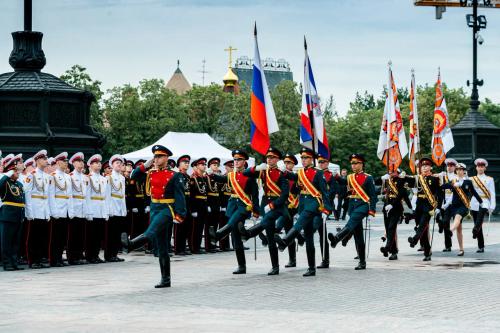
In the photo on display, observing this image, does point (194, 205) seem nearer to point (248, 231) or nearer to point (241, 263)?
point (241, 263)

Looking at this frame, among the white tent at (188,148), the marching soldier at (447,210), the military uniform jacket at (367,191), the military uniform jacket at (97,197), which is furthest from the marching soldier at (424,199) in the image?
the white tent at (188,148)

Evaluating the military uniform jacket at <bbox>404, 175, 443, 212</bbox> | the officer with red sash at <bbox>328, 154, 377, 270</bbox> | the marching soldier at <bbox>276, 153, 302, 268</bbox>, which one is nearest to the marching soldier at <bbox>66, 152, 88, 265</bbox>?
the marching soldier at <bbox>276, 153, 302, 268</bbox>

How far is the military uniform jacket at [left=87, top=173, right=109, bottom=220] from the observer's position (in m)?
18.6

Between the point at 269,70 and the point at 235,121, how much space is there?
61468 millimetres

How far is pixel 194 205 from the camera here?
21625 mm

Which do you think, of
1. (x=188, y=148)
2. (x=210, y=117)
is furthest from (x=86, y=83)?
(x=188, y=148)

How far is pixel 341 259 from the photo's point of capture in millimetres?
19422

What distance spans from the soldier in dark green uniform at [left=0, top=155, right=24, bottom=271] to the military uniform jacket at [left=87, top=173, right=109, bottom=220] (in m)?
1.69

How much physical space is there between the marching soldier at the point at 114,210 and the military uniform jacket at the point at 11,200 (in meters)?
2.21

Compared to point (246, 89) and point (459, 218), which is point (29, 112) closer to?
point (459, 218)

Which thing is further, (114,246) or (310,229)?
(114,246)

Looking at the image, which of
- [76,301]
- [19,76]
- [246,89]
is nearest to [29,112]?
[19,76]

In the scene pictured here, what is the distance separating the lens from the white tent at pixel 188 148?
33469 mm

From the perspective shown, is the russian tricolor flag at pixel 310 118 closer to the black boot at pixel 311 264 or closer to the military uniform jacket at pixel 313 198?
the military uniform jacket at pixel 313 198
